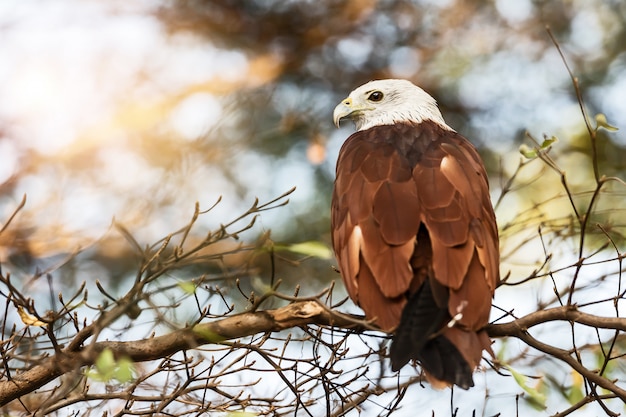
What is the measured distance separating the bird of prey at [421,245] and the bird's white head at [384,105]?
0.75m

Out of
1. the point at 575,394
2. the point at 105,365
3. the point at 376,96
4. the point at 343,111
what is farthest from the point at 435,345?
the point at 376,96

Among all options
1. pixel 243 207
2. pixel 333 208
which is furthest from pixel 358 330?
pixel 243 207

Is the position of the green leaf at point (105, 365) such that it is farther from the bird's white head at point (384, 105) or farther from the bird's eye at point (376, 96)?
the bird's eye at point (376, 96)

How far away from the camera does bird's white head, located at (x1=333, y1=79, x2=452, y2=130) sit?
4.46m

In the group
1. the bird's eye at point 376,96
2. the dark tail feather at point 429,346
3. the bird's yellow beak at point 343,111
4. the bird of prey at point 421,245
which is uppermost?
the bird's eye at point 376,96

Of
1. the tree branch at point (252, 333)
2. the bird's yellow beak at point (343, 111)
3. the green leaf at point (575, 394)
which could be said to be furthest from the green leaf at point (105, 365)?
the bird's yellow beak at point (343, 111)

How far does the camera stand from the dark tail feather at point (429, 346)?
2.69 metres

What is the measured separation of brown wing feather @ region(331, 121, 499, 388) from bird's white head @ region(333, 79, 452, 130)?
0.88m

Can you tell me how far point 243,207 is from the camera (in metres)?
6.16

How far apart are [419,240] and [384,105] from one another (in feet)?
5.45

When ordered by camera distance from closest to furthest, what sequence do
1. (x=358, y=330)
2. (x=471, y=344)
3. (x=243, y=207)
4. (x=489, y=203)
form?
(x=471, y=344) < (x=358, y=330) < (x=489, y=203) < (x=243, y=207)

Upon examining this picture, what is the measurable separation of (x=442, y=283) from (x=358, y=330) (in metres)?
0.37

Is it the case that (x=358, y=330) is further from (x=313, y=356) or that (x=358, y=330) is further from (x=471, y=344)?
(x=471, y=344)

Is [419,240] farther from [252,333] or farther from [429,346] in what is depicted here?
[252,333]
